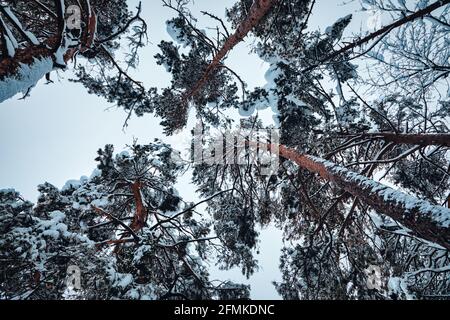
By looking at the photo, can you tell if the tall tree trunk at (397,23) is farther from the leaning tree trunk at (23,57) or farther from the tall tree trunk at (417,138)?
the leaning tree trunk at (23,57)

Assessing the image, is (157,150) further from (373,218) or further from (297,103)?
(373,218)

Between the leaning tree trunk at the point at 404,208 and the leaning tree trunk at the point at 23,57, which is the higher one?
the leaning tree trunk at the point at 23,57

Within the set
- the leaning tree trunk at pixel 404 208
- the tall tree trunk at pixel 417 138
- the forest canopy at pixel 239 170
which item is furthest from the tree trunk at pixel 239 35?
the leaning tree trunk at pixel 404 208

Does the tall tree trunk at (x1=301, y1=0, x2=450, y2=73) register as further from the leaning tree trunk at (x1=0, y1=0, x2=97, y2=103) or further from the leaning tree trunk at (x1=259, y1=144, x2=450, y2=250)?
the leaning tree trunk at (x1=0, y1=0, x2=97, y2=103)

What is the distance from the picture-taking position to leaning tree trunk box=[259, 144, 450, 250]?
8.37 feet

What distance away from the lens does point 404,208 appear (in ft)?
9.47

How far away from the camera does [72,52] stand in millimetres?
5086

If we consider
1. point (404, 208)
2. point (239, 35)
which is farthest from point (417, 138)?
point (239, 35)

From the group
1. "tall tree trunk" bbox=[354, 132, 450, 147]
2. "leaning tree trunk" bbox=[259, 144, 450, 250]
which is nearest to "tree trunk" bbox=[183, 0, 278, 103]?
"tall tree trunk" bbox=[354, 132, 450, 147]

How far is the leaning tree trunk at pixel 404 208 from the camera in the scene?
8.37 feet

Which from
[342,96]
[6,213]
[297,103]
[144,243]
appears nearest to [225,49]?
[297,103]

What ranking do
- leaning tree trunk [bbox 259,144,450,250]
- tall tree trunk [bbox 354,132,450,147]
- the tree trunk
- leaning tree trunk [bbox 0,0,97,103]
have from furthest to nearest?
the tree trunk
tall tree trunk [bbox 354,132,450,147]
leaning tree trunk [bbox 0,0,97,103]
leaning tree trunk [bbox 259,144,450,250]
